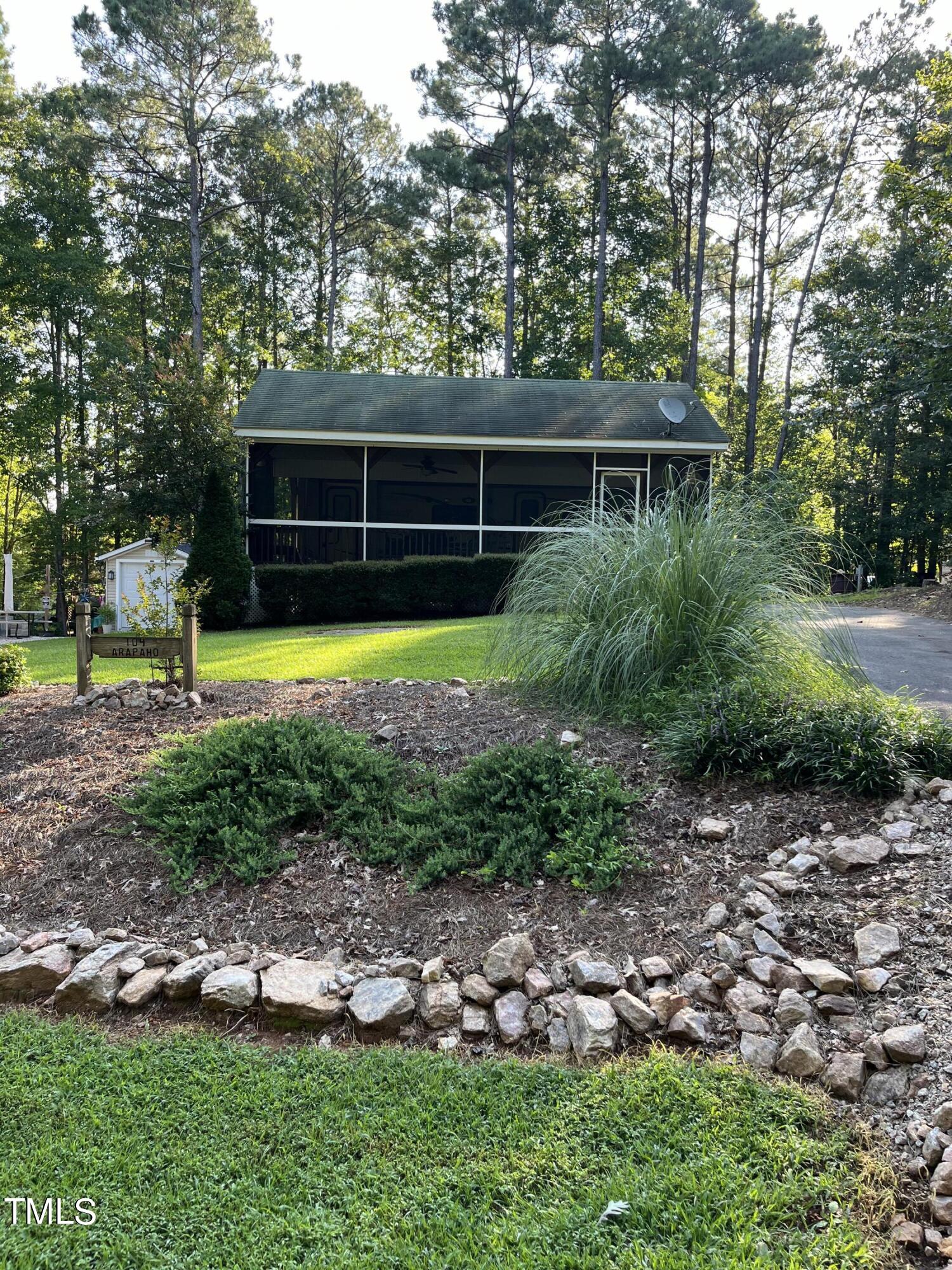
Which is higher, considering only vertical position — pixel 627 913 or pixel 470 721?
pixel 470 721

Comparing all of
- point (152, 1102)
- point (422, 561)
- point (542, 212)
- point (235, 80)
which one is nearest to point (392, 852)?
point (152, 1102)

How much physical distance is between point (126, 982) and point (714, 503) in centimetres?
384

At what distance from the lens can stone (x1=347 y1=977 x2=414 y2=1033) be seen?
2123 millimetres

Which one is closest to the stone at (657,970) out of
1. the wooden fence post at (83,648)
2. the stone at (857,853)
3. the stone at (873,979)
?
the stone at (873,979)


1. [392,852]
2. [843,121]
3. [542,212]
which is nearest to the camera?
[392,852]

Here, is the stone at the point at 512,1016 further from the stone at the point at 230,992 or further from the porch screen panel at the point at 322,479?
the porch screen panel at the point at 322,479

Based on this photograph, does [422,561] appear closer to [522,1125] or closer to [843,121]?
[522,1125]

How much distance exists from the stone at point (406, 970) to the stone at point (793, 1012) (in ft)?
3.31

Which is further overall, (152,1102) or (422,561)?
(422,561)

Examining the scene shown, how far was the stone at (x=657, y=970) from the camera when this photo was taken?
2.20 m

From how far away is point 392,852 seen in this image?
285 centimetres

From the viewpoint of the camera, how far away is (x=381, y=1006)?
2.14 m

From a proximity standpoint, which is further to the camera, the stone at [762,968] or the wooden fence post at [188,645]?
the wooden fence post at [188,645]

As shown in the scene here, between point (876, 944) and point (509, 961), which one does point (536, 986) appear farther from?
point (876, 944)
